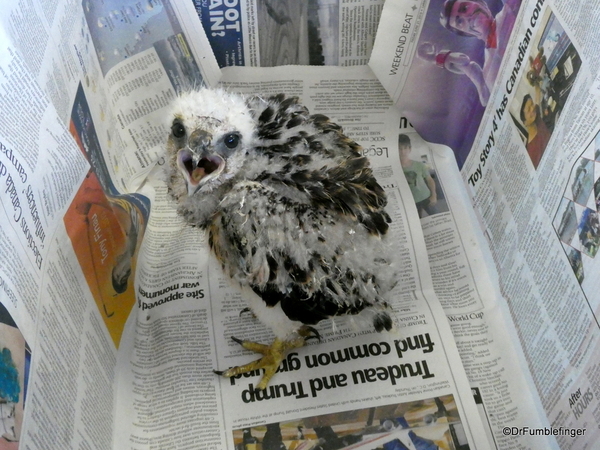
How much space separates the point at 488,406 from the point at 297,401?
0.35 m

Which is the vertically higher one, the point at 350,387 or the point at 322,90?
the point at 322,90

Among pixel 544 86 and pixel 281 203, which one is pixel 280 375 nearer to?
pixel 281 203

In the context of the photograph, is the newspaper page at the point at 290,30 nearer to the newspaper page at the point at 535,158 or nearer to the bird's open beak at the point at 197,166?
the newspaper page at the point at 535,158

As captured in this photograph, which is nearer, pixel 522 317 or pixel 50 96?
pixel 50 96

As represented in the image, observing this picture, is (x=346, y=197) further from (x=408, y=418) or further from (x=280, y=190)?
(x=408, y=418)

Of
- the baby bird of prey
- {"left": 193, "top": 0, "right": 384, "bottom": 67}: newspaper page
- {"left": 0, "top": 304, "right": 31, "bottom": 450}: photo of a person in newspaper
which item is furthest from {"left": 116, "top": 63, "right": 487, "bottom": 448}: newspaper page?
{"left": 193, "top": 0, "right": 384, "bottom": 67}: newspaper page

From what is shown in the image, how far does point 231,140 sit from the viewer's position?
86 centimetres

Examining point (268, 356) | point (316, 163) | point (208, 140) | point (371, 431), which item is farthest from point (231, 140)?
point (371, 431)

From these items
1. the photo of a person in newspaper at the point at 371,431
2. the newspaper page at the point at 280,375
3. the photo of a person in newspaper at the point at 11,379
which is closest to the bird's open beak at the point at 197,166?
the newspaper page at the point at 280,375

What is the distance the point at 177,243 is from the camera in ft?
3.94

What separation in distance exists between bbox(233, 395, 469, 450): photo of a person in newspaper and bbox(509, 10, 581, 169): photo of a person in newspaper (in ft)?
1.64

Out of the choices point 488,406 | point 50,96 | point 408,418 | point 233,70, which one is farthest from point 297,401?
point 233,70

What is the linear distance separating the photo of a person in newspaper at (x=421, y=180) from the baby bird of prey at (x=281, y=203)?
35 centimetres

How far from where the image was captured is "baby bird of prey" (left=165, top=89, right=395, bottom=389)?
2.66ft
